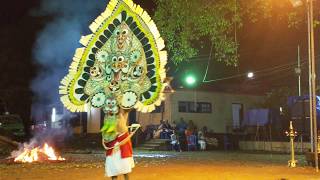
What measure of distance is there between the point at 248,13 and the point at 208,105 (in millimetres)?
21928

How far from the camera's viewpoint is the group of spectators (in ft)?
105

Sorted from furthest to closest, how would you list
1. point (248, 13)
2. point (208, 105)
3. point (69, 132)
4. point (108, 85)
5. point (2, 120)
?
point (69, 132) < point (208, 105) < point (2, 120) < point (248, 13) < point (108, 85)

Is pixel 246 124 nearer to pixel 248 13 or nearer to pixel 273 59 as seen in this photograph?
pixel 273 59

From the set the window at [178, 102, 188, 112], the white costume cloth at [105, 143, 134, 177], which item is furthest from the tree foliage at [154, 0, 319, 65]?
the window at [178, 102, 188, 112]

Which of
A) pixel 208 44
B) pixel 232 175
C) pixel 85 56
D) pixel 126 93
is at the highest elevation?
pixel 208 44

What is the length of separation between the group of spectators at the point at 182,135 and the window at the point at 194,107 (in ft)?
6.07

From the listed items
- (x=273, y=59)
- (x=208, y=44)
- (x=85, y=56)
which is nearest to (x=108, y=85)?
(x=85, y=56)

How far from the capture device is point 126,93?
7.34 metres

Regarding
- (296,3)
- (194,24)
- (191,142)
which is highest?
(296,3)

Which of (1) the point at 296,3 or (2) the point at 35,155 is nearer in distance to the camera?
(1) the point at 296,3

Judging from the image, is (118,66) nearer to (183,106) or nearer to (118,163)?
(118,163)

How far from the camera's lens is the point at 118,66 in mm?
7293

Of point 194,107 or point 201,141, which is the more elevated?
point 194,107

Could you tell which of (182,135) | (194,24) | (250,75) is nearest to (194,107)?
(182,135)
